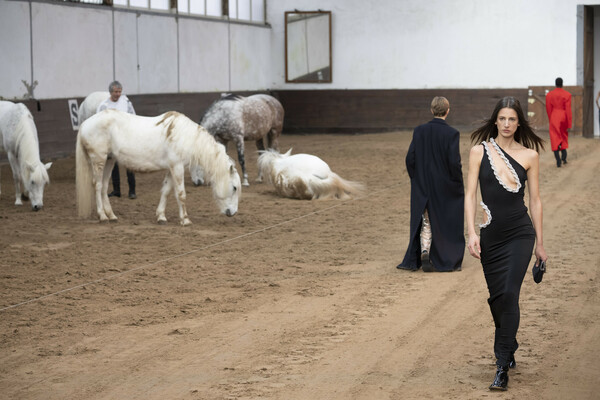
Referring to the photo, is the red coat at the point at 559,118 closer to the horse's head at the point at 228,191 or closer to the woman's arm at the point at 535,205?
the horse's head at the point at 228,191

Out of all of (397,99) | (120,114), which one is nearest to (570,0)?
(397,99)

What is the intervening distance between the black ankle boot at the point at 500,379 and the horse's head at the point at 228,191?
6.72 meters

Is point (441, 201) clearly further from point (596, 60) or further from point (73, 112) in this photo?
point (596, 60)

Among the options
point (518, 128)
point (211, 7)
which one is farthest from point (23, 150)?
point (211, 7)

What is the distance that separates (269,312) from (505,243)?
237 centimetres

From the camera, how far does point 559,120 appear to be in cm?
1841

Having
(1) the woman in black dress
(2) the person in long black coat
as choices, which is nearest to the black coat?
(2) the person in long black coat

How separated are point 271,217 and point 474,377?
7.11m

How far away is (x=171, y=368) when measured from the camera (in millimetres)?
A: 5527

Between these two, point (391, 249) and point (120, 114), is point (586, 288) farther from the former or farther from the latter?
point (120, 114)

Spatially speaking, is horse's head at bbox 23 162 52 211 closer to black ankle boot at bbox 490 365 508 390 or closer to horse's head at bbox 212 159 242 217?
horse's head at bbox 212 159 242 217

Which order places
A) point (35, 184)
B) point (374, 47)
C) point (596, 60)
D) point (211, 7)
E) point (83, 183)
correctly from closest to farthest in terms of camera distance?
point (83, 183) < point (35, 184) < point (211, 7) < point (596, 60) < point (374, 47)

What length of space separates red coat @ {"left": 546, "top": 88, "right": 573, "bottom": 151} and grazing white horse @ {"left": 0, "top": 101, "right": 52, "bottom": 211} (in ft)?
33.9

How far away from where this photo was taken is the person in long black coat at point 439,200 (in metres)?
8.54
